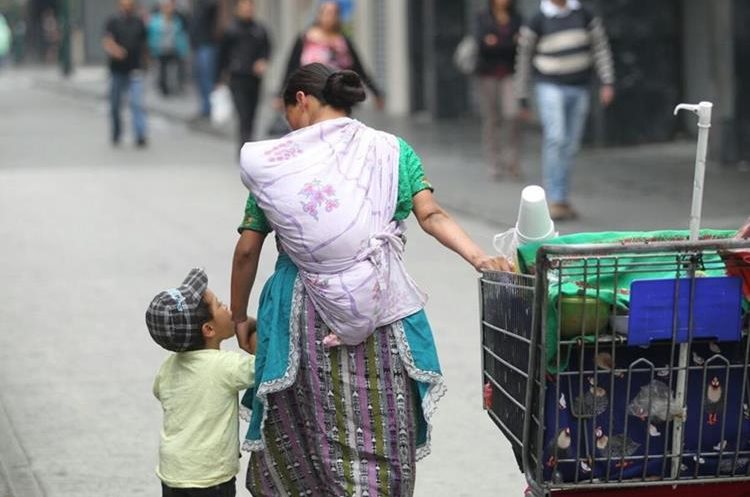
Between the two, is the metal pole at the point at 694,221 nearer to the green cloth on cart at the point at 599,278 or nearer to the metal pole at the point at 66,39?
the green cloth on cart at the point at 599,278

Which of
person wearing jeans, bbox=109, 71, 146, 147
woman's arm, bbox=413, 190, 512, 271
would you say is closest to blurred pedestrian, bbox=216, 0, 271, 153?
person wearing jeans, bbox=109, 71, 146, 147

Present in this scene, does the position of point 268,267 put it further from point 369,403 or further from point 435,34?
point 435,34

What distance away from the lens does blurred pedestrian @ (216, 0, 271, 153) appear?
1736cm

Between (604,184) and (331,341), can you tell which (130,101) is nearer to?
(604,184)

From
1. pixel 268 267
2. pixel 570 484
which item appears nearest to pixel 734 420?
pixel 570 484

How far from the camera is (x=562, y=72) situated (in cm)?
1209

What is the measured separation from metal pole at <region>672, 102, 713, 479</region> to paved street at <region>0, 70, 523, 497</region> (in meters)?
1.99

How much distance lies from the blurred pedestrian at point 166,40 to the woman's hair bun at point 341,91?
2464 centimetres

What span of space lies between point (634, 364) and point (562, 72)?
27.2 feet

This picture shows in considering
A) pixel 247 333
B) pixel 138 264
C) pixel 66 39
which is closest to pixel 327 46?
pixel 138 264

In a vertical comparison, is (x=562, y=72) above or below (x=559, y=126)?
above

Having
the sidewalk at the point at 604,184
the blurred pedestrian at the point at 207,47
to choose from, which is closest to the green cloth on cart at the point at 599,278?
the sidewalk at the point at 604,184

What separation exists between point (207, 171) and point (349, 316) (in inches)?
490

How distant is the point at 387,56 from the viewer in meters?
24.4
